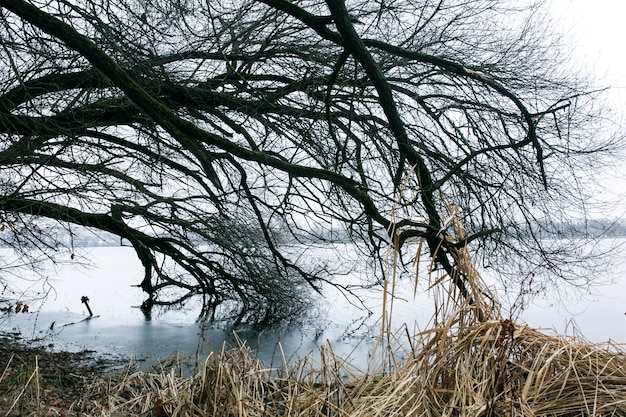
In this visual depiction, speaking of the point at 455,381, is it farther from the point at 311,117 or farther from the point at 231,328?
the point at 231,328

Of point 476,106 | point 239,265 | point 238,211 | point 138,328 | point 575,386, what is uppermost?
point 476,106

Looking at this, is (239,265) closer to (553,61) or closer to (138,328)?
(138,328)

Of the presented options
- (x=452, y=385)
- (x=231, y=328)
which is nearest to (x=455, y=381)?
(x=452, y=385)

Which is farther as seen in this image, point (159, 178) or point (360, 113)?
point (159, 178)

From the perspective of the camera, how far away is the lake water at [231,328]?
714 cm

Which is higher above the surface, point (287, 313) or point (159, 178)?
point (159, 178)

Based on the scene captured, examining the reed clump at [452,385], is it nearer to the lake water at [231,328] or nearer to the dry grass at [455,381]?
the dry grass at [455,381]

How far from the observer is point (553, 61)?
6227 mm

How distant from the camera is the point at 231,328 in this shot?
8.91 meters

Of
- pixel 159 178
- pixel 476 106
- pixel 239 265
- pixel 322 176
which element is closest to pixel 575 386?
pixel 322 176

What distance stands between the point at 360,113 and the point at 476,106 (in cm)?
129

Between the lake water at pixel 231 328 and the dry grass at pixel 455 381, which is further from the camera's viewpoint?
the lake water at pixel 231 328

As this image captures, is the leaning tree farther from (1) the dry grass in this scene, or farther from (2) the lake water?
(1) the dry grass

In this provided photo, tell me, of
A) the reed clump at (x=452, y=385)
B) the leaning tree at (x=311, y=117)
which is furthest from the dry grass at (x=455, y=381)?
the leaning tree at (x=311, y=117)
